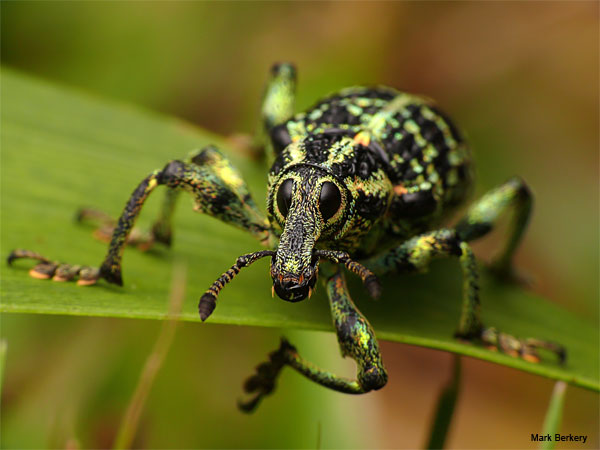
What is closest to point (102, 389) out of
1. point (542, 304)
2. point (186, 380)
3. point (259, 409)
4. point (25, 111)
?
point (186, 380)

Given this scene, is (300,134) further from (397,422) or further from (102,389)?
(397,422)

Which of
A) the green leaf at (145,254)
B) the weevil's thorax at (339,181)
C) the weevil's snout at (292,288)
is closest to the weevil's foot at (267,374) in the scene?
the green leaf at (145,254)

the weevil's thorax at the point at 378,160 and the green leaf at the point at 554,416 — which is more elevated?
the weevil's thorax at the point at 378,160

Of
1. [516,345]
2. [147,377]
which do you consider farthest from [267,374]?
[516,345]

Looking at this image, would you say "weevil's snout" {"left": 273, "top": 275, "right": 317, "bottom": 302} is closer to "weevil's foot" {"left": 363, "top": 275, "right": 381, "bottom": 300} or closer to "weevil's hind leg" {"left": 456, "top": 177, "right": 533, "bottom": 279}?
"weevil's foot" {"left": 363, "top": 275, "right": 381, "bottom": 300}

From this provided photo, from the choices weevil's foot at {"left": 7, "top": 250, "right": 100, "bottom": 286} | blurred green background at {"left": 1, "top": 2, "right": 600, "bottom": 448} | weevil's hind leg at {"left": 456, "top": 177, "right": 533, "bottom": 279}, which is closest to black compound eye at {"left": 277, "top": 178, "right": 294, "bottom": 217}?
weevil's foot at {"left": 7, "top": 250, "right": 100, "bottom": 286}

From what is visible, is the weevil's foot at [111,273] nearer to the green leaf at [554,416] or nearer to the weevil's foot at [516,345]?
the weevil's foot at [516,345]
